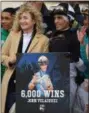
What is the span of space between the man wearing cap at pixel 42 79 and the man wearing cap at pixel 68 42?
192 millimetres

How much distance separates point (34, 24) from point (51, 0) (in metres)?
0.38

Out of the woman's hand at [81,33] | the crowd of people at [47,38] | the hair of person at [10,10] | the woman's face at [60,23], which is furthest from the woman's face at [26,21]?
the woman's hand at [81,33]

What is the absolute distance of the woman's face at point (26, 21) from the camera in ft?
20.4

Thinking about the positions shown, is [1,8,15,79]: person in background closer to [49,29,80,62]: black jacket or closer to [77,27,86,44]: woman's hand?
[49,29,80,62]: black jacket

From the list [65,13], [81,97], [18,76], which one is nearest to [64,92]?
[81,97]

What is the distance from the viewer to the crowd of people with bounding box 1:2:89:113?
6.17m

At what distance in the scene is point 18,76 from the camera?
620 centimetres

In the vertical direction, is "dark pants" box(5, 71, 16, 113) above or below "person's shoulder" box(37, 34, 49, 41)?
below

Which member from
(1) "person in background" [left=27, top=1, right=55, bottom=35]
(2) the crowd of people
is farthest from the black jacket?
(1) "person in background" [left=27, top=1, right=55, bottom=35]

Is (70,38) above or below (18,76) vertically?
above

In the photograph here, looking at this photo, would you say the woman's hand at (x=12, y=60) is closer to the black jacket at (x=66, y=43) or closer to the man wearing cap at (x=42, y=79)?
the man wearing cap at (x=42, y=79)

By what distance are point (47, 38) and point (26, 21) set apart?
354 millimetres

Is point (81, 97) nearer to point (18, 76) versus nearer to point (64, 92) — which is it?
point (64, 92)

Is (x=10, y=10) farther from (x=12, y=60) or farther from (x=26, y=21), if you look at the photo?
(x=12, y=60)
